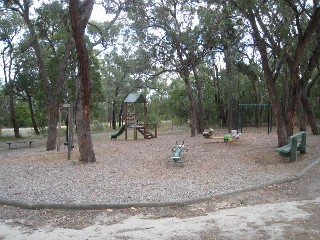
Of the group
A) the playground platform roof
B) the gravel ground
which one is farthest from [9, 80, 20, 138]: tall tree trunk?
the gravel ground

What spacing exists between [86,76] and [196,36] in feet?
27.0

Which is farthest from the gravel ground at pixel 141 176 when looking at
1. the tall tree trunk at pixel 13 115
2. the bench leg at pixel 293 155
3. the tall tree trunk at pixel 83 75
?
the tall tree trunk at pixel 13 115

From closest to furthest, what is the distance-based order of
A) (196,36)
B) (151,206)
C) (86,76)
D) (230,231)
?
(230,231) < (151,206) < (86,76) < (196,36)

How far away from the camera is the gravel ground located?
6.46 m

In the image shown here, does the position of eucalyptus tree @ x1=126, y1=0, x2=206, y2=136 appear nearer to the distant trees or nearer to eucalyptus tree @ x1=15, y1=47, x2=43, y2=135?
the distant trees

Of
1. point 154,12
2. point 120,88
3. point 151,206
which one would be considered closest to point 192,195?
point 151,206

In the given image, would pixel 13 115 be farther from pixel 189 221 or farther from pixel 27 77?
pixel 189 221

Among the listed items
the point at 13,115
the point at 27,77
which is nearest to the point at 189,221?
the point at 13,115

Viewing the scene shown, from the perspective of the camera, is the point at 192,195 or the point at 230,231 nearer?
the point at 230,231

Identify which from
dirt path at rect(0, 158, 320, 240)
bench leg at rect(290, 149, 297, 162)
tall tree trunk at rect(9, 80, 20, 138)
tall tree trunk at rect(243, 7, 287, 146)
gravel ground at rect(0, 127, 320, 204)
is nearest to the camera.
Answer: dirt path at rect(0, 158, 320, 240)

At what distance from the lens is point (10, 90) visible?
28.0 metres

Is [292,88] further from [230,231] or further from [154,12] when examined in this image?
[154,12]

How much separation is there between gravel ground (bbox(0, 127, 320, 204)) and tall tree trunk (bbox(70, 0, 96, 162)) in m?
0.66

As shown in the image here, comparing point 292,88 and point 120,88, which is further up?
point 120,88
